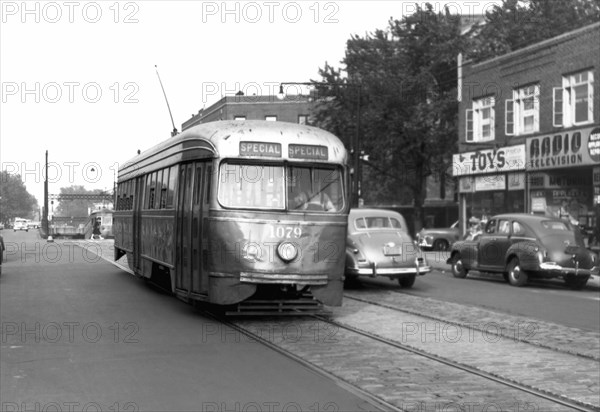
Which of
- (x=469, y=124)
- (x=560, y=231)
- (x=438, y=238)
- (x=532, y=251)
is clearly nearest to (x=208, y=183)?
(x=532, y=251)

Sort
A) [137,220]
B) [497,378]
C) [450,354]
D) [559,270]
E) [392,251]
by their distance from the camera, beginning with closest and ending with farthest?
[497,378] → [450,354] → [392,251] → [137,220] → [559,270]

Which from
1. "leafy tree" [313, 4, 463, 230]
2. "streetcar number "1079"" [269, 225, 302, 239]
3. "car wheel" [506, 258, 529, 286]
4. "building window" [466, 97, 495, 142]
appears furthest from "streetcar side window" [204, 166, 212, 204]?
"leafy tree" [313, 4, 463, 230]

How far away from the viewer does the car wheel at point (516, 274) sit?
18.5 meters

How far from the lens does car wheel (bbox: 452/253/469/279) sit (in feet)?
69.6

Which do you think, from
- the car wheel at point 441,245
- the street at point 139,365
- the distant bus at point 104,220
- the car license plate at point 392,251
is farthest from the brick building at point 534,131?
the distant bus at point 104,220

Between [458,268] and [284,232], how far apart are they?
11.4 m

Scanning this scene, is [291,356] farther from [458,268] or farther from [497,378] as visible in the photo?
[458,268]

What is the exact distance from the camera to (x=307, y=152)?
11.4 metres

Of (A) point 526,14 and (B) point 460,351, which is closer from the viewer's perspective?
(B) point 460,351

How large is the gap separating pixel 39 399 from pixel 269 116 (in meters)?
62.9

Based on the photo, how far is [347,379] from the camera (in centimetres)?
750

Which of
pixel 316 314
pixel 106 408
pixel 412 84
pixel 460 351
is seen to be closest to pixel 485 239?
pixel 316 314

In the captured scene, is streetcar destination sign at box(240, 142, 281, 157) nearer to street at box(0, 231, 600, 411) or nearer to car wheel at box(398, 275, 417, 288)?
street at box(0, 231, 600, 411)

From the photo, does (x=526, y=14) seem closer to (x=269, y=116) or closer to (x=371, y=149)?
(x=371, y=149)
